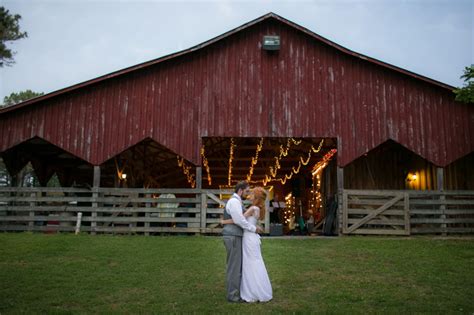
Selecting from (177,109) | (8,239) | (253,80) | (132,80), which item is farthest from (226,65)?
(8,239)

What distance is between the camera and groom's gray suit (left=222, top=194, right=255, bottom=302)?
6590 mm

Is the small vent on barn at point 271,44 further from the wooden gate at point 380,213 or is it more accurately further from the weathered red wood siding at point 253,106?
the wooden gate at point 380,213

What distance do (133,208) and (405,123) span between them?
934cm

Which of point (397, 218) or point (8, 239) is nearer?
point (8, 239)

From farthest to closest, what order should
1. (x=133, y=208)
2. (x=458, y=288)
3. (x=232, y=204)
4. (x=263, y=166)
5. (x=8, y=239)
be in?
1. (x=263, y=166)
2. (x=133, y=208)
3. (x=8, y=239)
4. (x=458, y=288)
5. (x=232, y=204)

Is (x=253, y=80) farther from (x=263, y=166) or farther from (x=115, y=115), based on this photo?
(x=263, y=166)

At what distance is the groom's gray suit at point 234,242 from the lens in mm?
6590

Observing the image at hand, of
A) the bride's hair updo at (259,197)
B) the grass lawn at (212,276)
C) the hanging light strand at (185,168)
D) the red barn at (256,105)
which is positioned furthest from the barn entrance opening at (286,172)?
the bride's hair updo at (259,197)

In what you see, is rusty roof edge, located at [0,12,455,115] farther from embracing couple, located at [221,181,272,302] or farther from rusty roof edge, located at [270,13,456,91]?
embracing couple, located at [221,181,272,302]

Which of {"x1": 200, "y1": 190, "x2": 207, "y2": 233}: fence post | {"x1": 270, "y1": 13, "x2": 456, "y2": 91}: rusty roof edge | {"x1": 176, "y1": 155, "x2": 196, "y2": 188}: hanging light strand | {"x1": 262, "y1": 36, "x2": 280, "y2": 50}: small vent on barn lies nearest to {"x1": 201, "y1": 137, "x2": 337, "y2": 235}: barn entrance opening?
{"x1": 176, "y1": 155, "x2": 196, "y2": 188}: hanging light strand

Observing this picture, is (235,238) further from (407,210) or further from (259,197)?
(407,210)

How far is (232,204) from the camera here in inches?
265

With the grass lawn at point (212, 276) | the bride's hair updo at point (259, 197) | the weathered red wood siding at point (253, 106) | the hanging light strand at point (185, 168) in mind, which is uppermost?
the weathered red wood siding at point (253, 106)

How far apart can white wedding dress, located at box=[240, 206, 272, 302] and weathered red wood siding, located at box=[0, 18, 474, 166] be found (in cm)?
847
